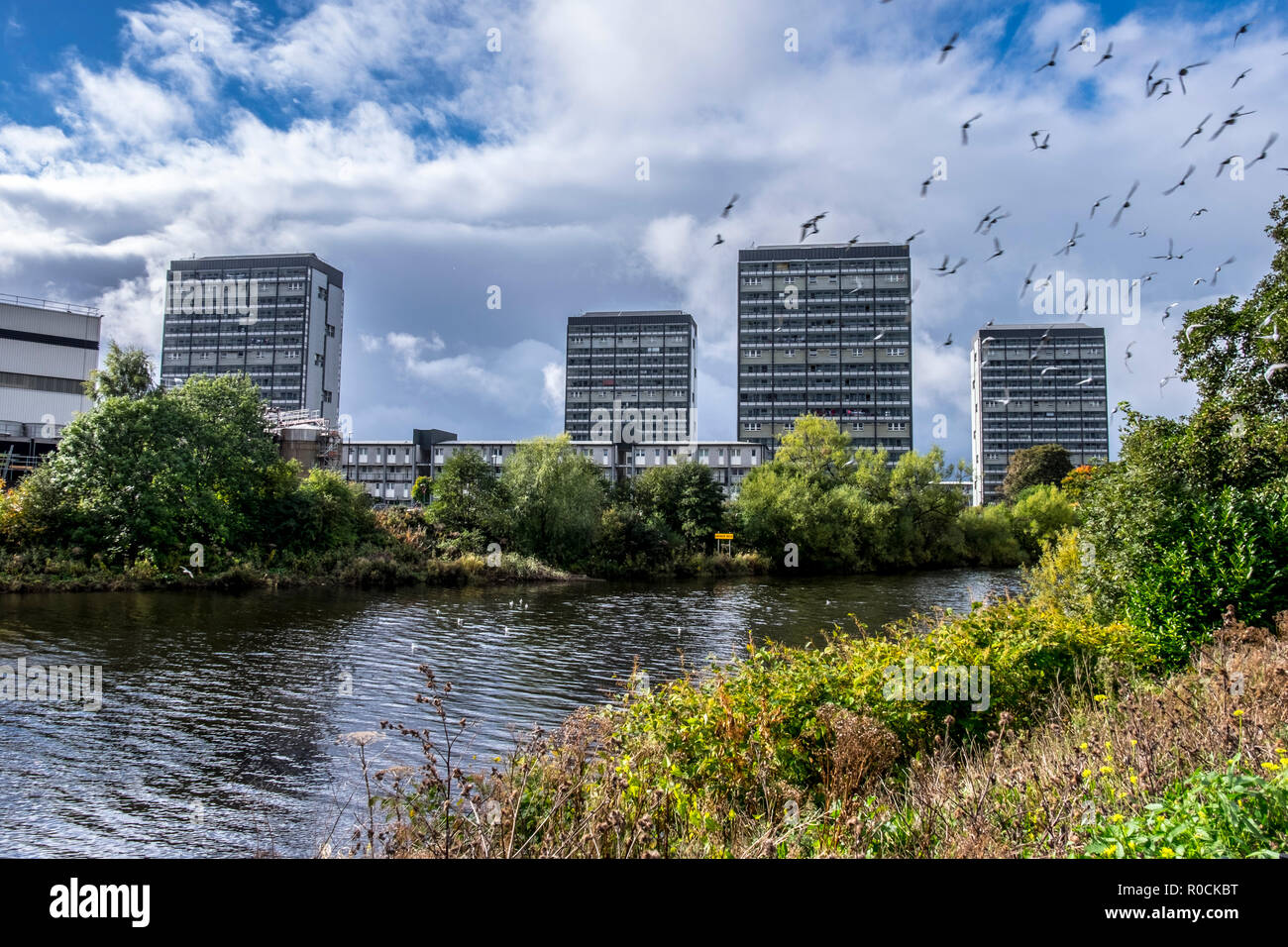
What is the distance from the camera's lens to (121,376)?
1601 inches

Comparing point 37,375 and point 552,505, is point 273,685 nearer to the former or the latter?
point 552,505

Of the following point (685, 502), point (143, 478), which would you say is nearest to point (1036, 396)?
point (685, 502)

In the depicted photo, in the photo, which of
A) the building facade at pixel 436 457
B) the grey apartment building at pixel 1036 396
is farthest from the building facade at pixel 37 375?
the grey apartment building at pixel 1036 396

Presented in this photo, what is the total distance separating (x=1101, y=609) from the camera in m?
15.2

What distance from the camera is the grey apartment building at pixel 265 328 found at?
138 m

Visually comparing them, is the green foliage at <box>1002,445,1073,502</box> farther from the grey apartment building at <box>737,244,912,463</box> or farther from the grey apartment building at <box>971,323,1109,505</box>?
the grey apartment building at <box>971,323,1109,505</box>

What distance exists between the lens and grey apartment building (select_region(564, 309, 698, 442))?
146750 mm

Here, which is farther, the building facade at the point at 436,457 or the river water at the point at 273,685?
the building facade at the point at 436,457

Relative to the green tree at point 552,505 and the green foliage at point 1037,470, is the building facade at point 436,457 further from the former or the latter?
the green tree at point 552,505

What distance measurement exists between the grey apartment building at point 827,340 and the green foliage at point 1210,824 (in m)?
127

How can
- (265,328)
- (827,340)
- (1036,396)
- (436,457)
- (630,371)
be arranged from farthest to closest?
(630,371) < (1036,396) < (265,328) < (827,340) < (436,457)

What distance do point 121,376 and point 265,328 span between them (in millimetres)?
108385
